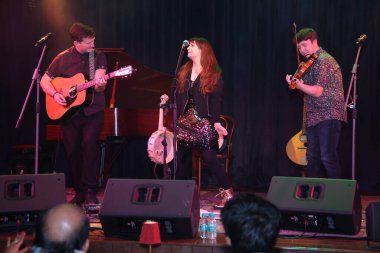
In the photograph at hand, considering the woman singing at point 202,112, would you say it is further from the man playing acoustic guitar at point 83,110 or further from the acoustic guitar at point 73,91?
the man playing acoustic guitar at point 83,110

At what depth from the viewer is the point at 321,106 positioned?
559 cm

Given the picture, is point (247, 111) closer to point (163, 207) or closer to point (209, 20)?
point (209, 20)

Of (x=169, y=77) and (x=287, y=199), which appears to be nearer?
(x=287, y=199)

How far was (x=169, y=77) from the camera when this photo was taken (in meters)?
7.99

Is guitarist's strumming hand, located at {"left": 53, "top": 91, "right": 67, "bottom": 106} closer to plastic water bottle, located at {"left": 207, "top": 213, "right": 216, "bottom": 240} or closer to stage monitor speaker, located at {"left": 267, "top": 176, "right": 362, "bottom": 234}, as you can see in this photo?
plastic water bottle, located at {"left": 207, "top": 213, "right": 216, "bottom": 240}

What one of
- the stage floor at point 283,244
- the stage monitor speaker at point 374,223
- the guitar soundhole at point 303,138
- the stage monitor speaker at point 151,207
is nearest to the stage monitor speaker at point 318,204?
the stage floor at point 283,244

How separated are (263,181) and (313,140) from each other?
294 cm

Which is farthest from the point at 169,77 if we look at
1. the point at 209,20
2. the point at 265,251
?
the point at 265,251

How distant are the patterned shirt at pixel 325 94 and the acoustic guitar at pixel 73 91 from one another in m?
1.91

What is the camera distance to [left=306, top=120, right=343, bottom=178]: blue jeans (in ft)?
18.0

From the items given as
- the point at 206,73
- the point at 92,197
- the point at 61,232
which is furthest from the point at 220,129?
the point at 61,232

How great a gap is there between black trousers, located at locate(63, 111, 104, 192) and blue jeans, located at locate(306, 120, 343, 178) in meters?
2.22

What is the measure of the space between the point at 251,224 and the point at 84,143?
3.81 metres

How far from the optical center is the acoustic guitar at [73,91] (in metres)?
5.93
